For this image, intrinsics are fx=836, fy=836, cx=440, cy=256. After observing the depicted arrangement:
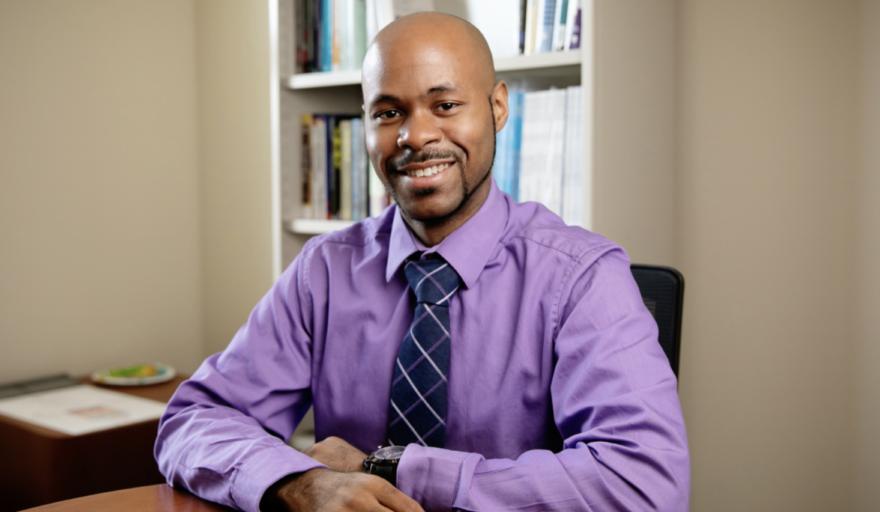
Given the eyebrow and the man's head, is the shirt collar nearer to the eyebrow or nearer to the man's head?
the man's head

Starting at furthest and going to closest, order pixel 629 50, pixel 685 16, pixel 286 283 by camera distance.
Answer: pixel 685 16
pixel 629 50
pixel 286 283

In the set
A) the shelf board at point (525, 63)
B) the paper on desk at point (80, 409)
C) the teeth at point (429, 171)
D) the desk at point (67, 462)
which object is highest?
the shelf board at point (525, 63)

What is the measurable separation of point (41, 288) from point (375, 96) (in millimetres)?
1725

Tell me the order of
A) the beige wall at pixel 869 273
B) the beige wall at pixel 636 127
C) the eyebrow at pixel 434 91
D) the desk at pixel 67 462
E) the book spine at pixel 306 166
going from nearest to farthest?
1. the eyebrow at pixel 434 91
2. the beige wall at pixel 636 127
3. the beige wall at pixel 869 273
4. the desk at pixel 67 462
5. the book spine at pixel 306 166

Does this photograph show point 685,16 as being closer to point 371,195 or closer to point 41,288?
point 371,195

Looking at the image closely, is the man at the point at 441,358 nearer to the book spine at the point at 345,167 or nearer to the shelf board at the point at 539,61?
the shelf board at the point at 539,61

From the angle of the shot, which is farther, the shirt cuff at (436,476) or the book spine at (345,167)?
the book spine at (345,167)

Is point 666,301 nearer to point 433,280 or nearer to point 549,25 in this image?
point 433,280

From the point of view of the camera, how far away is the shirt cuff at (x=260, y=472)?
110 cm

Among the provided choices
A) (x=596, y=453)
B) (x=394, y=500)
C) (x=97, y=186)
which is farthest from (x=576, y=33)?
(x=97, y=186)

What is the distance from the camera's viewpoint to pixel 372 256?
1.42 metres

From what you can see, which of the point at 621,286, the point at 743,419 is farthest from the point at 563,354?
the point at 743,419

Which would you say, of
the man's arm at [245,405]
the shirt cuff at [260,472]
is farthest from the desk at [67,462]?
the shirt cuff at [260,472]

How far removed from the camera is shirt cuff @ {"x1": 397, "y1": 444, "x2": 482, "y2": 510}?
1.06m
